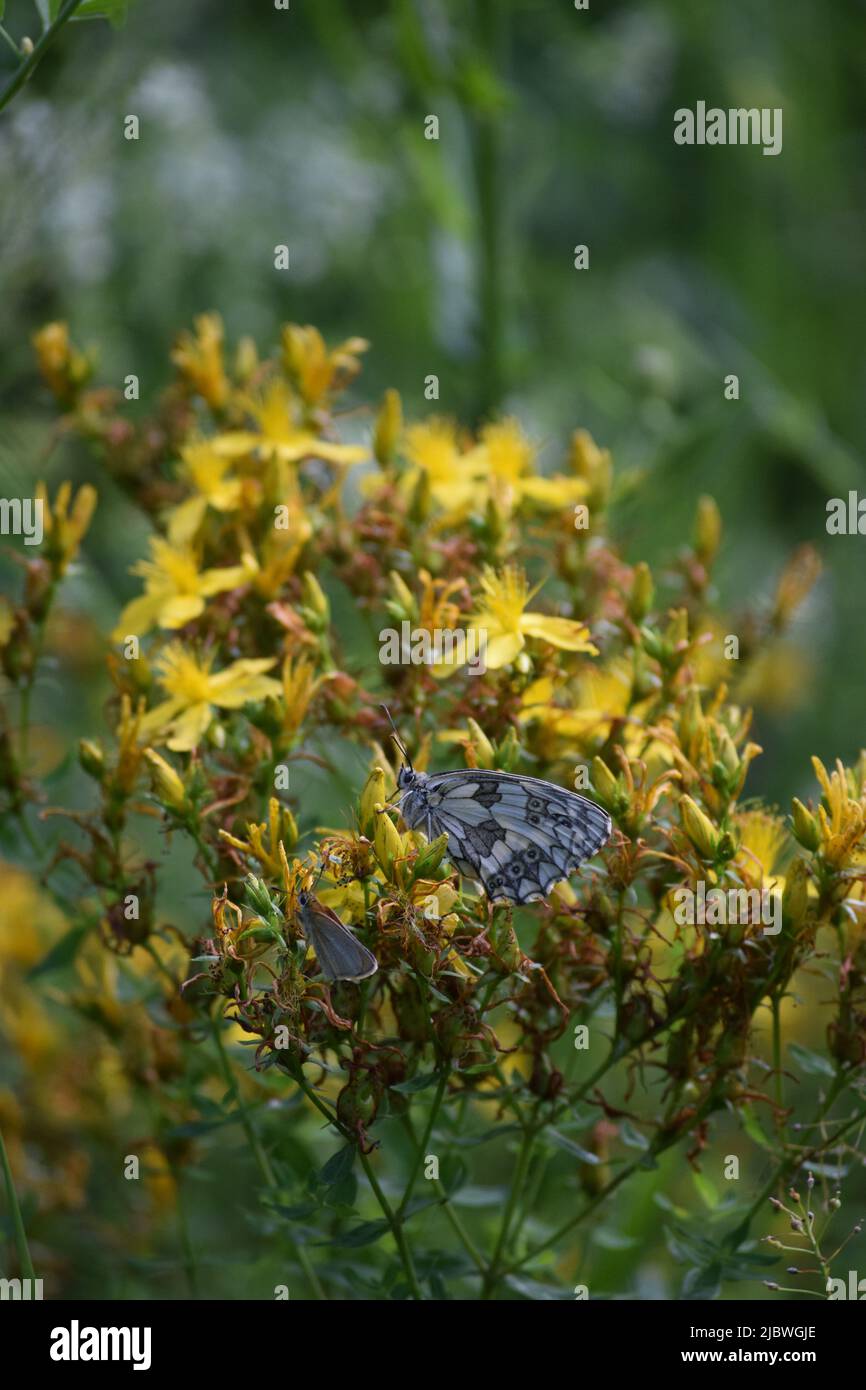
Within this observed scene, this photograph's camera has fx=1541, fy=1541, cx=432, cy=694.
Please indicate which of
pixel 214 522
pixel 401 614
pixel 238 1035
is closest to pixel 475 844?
pixel 401 614

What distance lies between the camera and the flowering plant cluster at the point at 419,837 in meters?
1.11

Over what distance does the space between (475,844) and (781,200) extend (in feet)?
8.90

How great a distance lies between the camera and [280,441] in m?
1.54

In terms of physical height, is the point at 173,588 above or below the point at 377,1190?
above

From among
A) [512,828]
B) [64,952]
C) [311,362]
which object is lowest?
[64,952]

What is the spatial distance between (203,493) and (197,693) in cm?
29

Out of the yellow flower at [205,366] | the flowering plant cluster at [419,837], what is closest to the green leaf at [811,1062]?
the flowering plant cluster at [419,837]

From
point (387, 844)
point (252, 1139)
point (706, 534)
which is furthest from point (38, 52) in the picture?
point (252, 1139)

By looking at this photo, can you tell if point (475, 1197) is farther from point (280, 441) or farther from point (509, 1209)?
point (280, 441)

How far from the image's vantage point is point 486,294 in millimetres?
2250

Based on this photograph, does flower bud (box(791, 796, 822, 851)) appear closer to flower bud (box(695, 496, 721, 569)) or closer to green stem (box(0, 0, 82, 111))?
flower bud (box(695, 496, 721, 569))

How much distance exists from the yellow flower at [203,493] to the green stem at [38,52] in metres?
0.40

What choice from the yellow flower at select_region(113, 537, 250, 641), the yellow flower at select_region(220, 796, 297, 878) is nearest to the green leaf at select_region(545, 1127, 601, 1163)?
the yellow flower at select_region(220, 796, 297, 878)

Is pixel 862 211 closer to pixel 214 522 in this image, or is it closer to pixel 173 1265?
pixel 214 522
